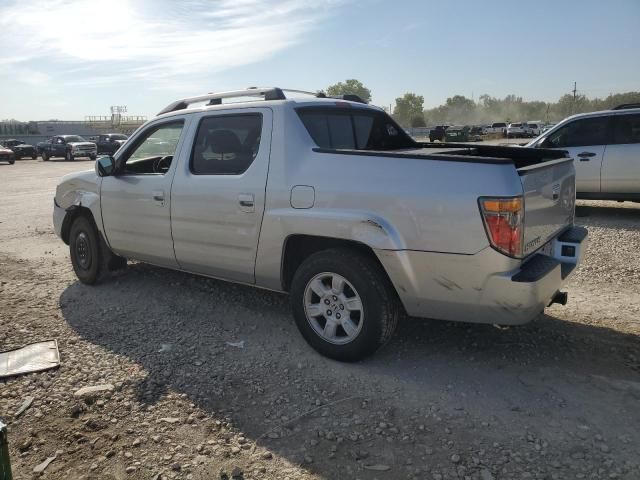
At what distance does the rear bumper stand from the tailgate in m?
0.17

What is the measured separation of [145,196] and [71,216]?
1.59m

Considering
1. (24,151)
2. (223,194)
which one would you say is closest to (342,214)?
(223,194)

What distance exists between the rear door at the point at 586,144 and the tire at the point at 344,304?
705 cm

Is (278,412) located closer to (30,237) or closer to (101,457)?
(101,457)

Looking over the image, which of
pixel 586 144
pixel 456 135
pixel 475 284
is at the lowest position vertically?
pixel 475 284

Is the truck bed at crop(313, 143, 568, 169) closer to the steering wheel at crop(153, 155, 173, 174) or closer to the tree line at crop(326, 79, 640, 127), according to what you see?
the steering wheel at crop(153, 155, 173, 174)

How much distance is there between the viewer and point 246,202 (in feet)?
13.3

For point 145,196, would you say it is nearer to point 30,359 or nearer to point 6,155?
point 30,359

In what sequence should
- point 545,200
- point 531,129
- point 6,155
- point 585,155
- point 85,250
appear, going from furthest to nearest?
1. point 531,129
2. point 6,155
3. point 585,155
4. point 85,250
5. point 545,200

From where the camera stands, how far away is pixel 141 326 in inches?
182

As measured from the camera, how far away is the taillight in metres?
3.03

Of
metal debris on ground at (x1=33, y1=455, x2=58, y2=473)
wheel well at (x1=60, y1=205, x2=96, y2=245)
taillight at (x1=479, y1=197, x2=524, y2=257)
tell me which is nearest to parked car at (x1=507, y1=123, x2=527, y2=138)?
wheel well at (x1=60, y1=205, x2=96, y2=245)

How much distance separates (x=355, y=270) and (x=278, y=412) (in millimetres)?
1026

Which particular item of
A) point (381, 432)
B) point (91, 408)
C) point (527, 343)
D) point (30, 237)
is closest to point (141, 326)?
point (91, 408)
